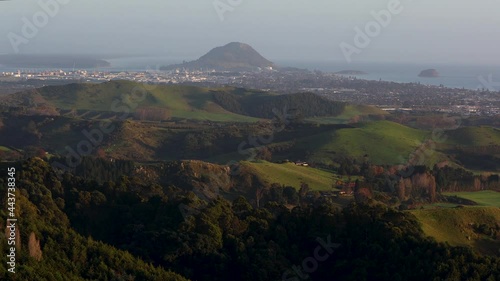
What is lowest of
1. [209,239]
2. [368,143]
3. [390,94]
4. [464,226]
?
[368,143]

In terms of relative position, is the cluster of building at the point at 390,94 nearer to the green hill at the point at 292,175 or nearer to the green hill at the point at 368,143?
the green hill at the point at 368,143

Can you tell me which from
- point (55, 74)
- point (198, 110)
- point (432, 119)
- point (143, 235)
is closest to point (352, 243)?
point (143, 235)

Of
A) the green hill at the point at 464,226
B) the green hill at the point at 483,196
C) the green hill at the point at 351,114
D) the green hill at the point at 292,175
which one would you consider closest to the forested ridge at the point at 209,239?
the green hill at the point at 464,226

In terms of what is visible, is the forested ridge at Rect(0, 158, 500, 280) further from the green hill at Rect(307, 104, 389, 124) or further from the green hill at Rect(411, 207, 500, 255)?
the green hill at Rect(307, 104, 389, 124)

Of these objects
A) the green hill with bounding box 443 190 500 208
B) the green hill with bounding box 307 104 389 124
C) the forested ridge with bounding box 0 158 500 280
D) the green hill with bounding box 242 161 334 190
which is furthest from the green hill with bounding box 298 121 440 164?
the forested ridge with bounding box 0 158 500 280

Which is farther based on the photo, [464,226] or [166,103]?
[166,103]

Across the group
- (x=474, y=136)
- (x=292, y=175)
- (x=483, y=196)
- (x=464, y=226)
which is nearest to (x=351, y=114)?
(x=474, y=136)

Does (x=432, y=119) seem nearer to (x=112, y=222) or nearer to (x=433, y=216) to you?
(x=433, y=216)

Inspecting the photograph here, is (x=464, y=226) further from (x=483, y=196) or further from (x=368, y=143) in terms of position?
(x=368, y=143)
